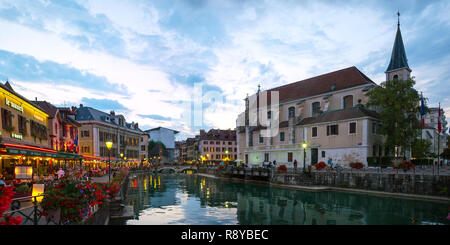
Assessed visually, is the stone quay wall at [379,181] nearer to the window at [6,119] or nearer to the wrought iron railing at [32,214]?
the wrought iron railing at [32,214]

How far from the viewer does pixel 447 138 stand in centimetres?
8131

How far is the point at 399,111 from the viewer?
100 ft

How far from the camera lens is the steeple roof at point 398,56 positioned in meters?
42.1

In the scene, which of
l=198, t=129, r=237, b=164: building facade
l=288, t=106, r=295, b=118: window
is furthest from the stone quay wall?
l=198, t=129, r=237, b=164: building facade

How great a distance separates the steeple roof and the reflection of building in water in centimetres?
3311

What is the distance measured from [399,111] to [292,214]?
70.0 ft

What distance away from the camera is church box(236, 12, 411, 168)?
3425 cm

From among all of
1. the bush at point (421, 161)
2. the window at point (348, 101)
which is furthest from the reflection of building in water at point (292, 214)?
the window at point (348, 101)

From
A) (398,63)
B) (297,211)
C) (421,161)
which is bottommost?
(297,211)

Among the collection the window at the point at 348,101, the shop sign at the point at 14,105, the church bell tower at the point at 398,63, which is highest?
the church bell tower at the point at 398,63

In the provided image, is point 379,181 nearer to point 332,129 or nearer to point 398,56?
point 332,129

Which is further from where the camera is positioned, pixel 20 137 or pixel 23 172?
pixel 20 137

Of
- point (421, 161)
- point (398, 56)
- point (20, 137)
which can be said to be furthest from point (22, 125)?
point (398, 56)
